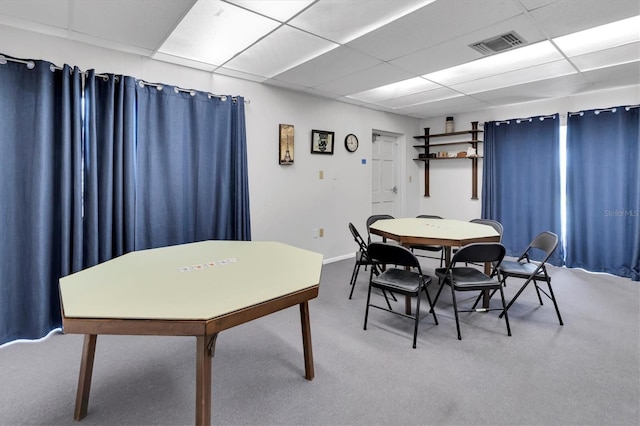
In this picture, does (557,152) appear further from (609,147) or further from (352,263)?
(352,263)

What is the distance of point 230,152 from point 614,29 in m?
3.70

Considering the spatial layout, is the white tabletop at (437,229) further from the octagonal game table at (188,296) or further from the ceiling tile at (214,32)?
the ceiling tile at (214,32)

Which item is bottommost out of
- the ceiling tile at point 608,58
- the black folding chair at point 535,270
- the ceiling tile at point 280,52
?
the black folding chair at point 535,270

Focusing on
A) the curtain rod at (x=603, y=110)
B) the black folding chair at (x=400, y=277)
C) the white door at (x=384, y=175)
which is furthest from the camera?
the white door at (x=384, y=175)

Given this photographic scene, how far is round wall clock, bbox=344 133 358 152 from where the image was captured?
5086 mm

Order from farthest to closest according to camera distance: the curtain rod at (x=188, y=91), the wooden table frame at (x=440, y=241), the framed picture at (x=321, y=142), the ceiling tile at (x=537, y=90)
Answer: the framed picture at (x=321, y=142) < the ceiling tile at (x=537, y=90) < the curtain rod at (x=188, y=91) < the wooden table frame at (x=440, y=241)

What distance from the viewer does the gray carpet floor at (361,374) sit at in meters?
1.77

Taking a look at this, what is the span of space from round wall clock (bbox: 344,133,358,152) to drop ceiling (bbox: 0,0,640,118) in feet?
3.22

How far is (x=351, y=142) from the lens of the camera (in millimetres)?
5152

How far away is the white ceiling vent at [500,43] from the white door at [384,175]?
9.19 ft

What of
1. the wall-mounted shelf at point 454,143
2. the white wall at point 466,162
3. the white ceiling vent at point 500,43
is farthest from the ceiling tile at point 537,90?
the white ceiling vent at point 500,43

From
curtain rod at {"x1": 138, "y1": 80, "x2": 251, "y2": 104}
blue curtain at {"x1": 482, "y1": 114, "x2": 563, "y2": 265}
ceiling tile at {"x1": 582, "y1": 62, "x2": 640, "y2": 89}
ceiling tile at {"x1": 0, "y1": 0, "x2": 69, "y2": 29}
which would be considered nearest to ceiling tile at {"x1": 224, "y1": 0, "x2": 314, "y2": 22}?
ceiling tile at {"x1": 0, "y1": 0, "x2": 69, "y2": 29}

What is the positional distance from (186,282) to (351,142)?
13.0 feet

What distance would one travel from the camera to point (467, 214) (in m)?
5.84
